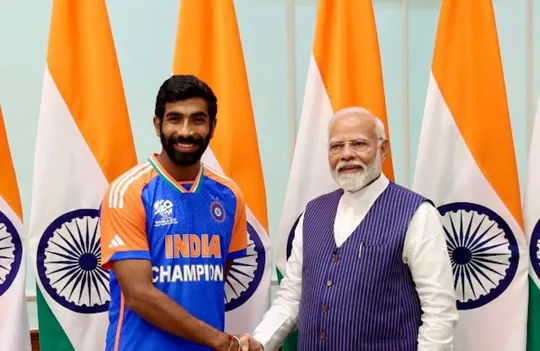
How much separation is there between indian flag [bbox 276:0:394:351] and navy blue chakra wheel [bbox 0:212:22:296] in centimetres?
92

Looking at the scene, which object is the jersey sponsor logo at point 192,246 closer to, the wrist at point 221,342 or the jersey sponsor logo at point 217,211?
the jersey sponsor logo at point 217,211

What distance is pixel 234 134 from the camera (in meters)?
2.24

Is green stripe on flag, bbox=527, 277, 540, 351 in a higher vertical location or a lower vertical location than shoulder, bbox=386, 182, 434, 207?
lower

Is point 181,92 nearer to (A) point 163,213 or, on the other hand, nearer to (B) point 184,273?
(A) point 163,213

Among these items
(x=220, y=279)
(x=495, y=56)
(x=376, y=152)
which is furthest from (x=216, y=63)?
(x=495, y=56)

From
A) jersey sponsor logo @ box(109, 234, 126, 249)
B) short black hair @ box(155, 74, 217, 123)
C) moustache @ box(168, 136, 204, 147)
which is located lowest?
jersey sponsor logo @ box(109, 234, 126, 249)

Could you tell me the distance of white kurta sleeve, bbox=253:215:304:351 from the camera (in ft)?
6.46

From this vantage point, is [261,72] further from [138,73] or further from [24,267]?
[24,267]

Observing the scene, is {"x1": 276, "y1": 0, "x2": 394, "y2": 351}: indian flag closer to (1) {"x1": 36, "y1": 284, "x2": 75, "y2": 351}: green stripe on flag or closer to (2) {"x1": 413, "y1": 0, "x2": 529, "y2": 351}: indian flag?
(2) {"x1": 413, "y1": 0, "x2": 529, "y2": 351}: indian flag

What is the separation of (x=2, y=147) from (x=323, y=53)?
3.97 ft

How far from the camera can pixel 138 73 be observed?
2.94 meters

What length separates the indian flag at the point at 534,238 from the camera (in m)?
2.25

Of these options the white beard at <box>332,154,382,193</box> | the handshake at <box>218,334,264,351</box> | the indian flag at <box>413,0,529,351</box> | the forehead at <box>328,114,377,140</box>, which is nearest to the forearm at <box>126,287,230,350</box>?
the handshake at <box>218,334,264,351</box>

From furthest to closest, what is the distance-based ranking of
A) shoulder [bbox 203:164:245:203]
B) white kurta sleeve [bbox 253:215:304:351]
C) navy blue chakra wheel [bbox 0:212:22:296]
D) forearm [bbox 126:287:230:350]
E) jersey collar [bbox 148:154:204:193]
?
navy blue chakra wheel [bbox 0:212:22:296]
white kurta sleeve [bbox 253:215:304:351]
shoulder [bbox 203:164:245:203]
jersey collar [bbox 148:154:204:193]
forearm [bbox 126:287:230:350]
